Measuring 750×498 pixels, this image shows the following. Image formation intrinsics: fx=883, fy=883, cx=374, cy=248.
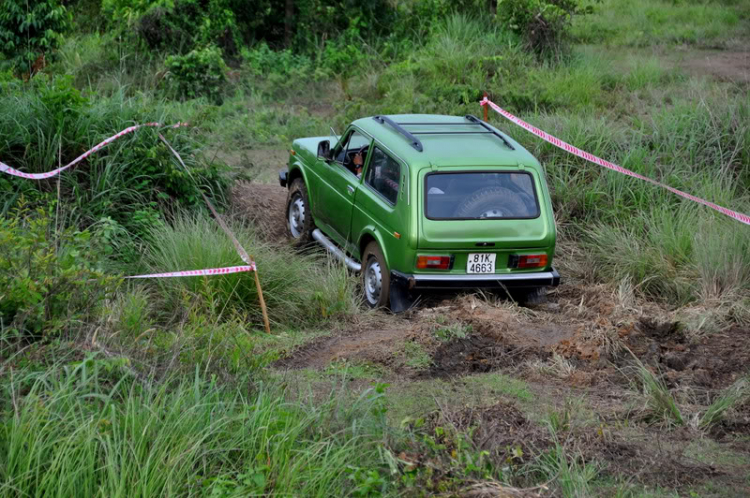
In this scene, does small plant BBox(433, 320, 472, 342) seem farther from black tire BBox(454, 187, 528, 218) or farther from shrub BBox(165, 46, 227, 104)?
shrub BBox(165, 46, 227, 104)

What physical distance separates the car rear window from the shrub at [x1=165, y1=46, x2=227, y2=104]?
8.18 meters

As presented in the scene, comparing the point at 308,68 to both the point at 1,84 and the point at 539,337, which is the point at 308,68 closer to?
the point at 1,84

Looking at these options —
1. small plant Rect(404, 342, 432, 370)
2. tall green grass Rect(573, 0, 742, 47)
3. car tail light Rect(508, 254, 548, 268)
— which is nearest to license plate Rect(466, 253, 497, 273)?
car tail light Rect(508, 254, 548, 268)

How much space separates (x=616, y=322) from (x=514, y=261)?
3.73 feet

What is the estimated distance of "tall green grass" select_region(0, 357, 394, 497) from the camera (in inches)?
152

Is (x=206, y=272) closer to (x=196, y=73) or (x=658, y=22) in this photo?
(x=196, y=73)

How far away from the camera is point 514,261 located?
7.87 metres

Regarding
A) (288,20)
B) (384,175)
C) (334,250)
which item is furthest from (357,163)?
(288,20)

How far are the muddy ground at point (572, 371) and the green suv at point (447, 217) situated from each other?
28 centimetres

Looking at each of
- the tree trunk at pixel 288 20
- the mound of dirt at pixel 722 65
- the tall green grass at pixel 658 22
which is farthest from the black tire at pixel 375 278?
the tall green grass at pixel 658 22

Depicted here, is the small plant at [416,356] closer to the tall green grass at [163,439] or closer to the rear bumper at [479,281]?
the rear bumper at [479,281]

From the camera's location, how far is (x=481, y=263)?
779cm

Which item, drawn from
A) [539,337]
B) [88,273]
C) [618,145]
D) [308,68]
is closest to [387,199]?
[539,337]

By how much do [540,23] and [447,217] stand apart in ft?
27.3
